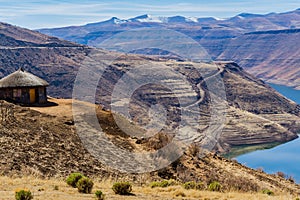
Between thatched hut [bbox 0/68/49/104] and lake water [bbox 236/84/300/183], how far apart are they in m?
50.5

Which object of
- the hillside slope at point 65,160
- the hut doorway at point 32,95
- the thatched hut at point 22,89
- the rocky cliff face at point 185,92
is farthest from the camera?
the rocky cliff face at point 185,92

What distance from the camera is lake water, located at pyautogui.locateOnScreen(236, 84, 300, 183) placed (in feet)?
268

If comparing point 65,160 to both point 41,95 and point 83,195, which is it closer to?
point 83,195

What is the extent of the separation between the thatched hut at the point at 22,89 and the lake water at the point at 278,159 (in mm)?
50509

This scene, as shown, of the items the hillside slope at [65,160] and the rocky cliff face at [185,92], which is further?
the rocky cliff face at [185,92]

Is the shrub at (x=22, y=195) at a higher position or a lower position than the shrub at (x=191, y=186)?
higher

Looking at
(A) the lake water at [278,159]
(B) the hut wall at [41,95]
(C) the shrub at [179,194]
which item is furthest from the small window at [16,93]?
(A) the lake water at [278,159]

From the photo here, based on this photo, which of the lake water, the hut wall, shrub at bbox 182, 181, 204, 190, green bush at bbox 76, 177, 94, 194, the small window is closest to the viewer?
green bush at bbox 76, 177, 94, 194

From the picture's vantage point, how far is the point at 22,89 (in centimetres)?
3394

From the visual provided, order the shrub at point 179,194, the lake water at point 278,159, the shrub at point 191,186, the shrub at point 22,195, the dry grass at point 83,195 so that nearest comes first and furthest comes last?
1. the shrub at point 22,195
2. the dry grass at point 83,195
3. the shrub at point 179,194
4. the shrub at point 191,186
5. the lake water at point 278,159

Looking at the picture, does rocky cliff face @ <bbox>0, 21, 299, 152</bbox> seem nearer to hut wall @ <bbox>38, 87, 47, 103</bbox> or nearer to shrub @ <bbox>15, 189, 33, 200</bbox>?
hut wall @ <bbox>38, 87, 47, 103</bbox>

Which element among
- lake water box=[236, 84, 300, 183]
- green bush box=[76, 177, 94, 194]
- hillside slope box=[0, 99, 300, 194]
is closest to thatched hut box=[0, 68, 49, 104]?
hillside slope box=[0, 99, 300, 194]

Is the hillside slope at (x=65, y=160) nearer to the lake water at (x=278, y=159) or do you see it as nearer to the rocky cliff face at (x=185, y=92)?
the lake water at (x=278, y=159)

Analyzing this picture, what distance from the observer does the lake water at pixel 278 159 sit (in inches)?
3219
